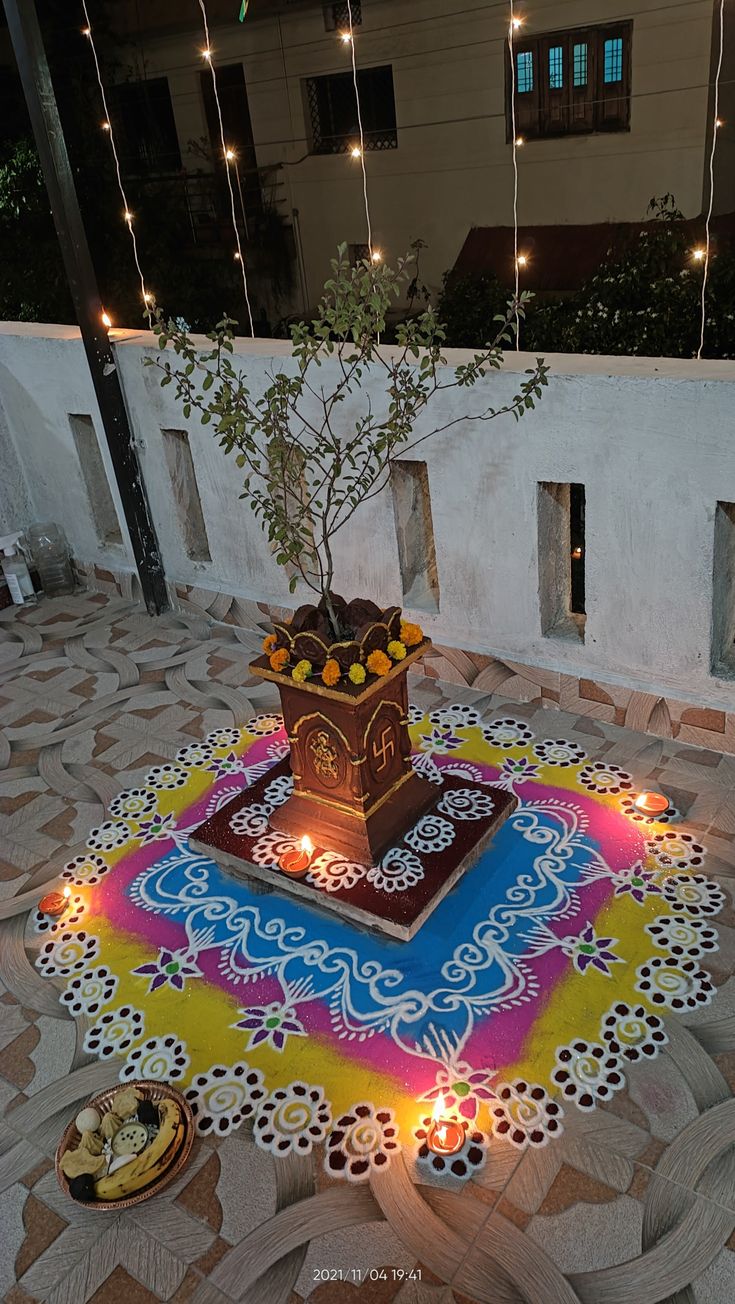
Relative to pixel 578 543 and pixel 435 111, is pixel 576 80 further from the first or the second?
pixel 578 543

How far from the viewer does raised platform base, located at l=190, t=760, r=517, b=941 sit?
2.81 metres

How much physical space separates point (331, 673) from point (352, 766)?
0.35 metres

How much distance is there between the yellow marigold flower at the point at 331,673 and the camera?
9.05 feet

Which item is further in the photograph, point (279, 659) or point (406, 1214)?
point (279, 659)

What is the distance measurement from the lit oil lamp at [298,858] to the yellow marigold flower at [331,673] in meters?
0.62

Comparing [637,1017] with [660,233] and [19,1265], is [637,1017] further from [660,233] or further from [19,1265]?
[660,233]

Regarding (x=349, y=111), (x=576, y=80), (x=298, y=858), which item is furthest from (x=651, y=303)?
(x=298, y=858)

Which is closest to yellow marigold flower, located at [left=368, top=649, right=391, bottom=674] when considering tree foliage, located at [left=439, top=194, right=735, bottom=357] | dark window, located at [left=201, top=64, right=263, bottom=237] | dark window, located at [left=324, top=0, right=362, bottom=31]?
tree foliage, located at [left=439, top=194, right=735, bottom=357]

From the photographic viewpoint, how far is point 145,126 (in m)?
8.91

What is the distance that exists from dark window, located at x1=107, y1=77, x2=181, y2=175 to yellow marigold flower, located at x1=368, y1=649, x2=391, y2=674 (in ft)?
25.3
